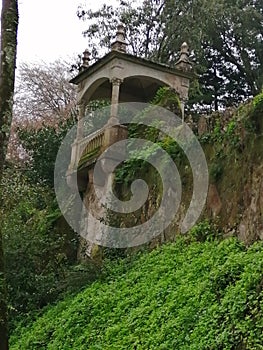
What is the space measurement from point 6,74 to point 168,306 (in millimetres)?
3580

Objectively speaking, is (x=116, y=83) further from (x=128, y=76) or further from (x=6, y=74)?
(x=6, y=74)

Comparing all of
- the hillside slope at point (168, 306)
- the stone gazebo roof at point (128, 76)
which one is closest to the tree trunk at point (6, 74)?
the hillside slope at point (168, 306)

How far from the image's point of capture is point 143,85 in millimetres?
17594

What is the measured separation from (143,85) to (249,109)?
704 centimetres

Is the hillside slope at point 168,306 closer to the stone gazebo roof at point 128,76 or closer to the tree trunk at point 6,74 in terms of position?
the tree trunk at point 6,74

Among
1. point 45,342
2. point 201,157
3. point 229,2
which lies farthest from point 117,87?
point 229,2

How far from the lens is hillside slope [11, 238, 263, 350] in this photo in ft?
24.4

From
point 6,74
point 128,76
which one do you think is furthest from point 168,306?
point 128,76

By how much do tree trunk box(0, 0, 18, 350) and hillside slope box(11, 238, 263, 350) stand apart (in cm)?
222

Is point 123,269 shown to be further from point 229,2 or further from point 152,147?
point 229,2

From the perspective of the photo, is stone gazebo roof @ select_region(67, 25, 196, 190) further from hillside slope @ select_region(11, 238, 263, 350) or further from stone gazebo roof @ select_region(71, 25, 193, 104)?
hillside slope @ select_region(11, 238, 263, 350)

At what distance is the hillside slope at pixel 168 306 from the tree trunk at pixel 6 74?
2221 mm

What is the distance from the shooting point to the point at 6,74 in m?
7.43

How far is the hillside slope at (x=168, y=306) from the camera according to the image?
744cm
